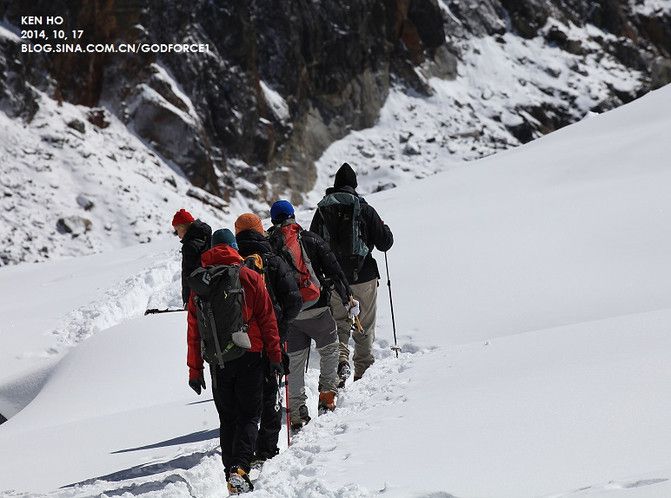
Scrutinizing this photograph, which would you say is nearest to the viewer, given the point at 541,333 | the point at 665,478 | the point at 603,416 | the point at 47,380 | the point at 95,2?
the point at 665,478

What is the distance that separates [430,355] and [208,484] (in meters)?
2.39

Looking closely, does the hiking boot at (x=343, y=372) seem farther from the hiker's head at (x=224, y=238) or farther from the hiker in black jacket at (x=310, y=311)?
the hiker's head at (x=224, y=238)

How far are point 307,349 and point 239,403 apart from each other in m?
1.53

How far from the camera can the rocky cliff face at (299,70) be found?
49688mm

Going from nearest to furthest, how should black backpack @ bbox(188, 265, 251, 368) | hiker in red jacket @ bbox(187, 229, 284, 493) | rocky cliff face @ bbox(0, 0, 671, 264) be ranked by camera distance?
black backpack @ bbox(188, 265, 251, 368), hiker in red jacket @ bbox(187, 229, 284, 493), rocky cliff face @ bbox(0, 0, 671, 264)

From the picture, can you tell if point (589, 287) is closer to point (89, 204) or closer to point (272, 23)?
point (89, 204)

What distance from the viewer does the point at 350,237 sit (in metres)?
6.91

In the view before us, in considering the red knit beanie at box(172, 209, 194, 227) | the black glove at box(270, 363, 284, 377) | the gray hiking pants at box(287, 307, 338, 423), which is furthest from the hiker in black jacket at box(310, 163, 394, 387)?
the black glove at box(270, 363, 284, 377)

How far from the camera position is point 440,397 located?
5.18m

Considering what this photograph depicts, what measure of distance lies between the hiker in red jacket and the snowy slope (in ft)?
0.86

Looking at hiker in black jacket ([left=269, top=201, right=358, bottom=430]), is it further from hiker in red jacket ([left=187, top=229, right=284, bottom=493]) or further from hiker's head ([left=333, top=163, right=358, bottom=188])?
hiker in red jacket ([left=187, top=229, right=284, bottom=493])

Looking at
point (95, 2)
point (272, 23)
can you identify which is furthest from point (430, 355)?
point (272, 23)

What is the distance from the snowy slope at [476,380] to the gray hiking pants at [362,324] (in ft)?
0.94

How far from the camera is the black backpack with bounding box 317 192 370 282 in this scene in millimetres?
6875
